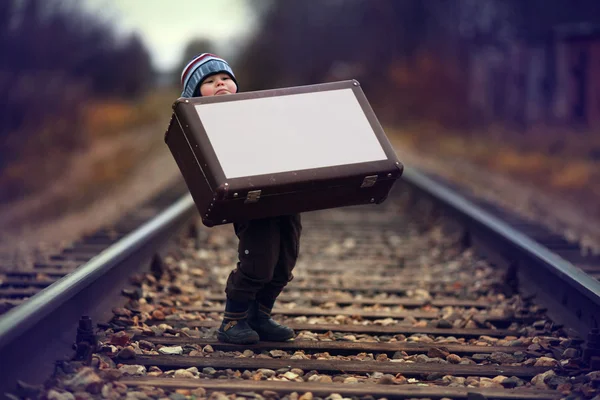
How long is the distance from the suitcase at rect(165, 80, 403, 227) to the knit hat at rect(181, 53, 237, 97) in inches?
7.6

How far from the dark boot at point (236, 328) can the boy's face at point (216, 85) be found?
1.02 m

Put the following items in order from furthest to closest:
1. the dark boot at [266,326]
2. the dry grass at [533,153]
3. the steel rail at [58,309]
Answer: the dry grass at [533,153] → the dark boot at [266,326] → the steel rail at [58,309]

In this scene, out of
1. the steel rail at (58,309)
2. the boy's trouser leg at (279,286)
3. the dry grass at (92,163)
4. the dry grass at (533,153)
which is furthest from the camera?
the dry grass at (533,153)

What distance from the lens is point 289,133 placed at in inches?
153

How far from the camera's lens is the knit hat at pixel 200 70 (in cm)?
396

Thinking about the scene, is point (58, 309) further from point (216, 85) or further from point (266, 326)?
point (216, 85)

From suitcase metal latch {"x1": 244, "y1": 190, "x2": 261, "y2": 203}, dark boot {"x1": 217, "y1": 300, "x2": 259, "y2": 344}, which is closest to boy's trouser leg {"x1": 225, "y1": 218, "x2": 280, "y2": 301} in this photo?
dark boot {"x1": 217, "y1": 300, "x2": 259, "y2": 344}

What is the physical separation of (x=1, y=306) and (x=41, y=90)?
13648mm

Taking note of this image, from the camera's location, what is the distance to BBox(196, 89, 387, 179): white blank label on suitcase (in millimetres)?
3707

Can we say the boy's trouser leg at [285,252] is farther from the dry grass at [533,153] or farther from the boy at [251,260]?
the dry grass at [533,153]

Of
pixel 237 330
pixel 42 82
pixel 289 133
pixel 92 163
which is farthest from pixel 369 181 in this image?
pixel 42 82

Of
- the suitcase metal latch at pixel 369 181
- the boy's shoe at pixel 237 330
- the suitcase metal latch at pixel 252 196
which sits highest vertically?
the suitcase metal latch at pixel 369 181

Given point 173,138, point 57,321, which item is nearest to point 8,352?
point 57,321

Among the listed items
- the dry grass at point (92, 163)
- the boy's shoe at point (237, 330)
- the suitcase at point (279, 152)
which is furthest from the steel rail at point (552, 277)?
the dry grass at point (92, 163)
